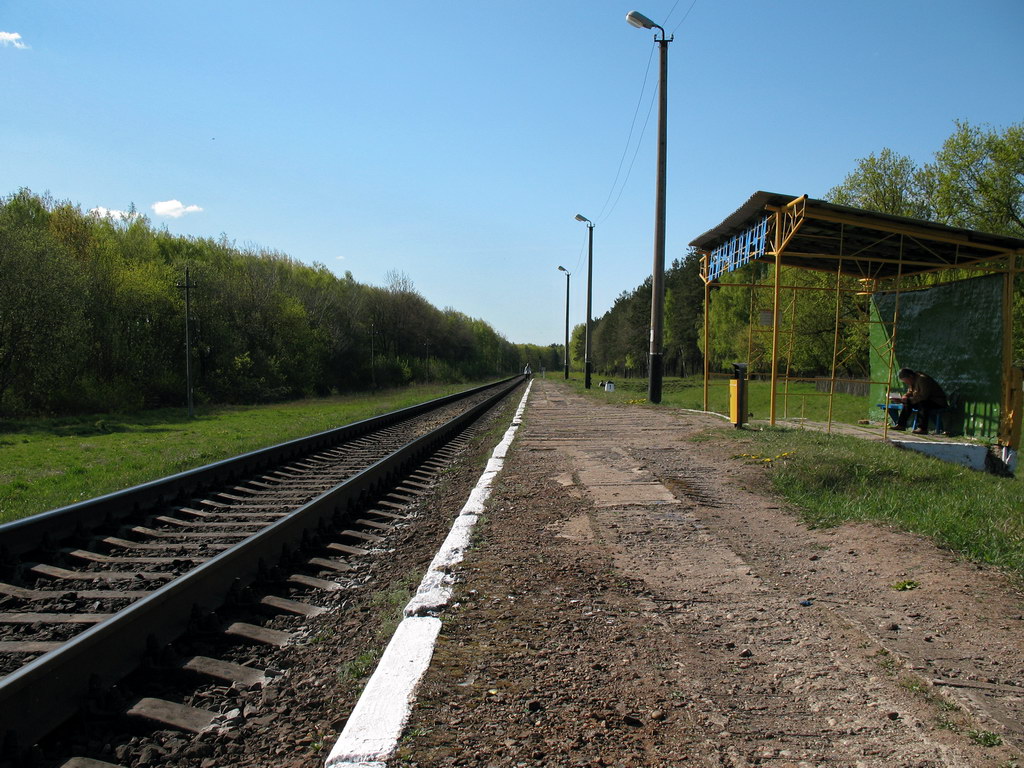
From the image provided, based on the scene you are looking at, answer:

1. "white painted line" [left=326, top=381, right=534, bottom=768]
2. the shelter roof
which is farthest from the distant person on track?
"white painted line" [left=326, top=381, right=534, bottom=768]

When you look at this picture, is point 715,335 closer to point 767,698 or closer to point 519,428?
point 519,428

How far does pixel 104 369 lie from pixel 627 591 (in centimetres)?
→ 3846

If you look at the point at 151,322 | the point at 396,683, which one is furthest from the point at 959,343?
the point at 151,322

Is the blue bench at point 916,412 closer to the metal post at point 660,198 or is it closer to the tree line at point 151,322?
the metal post at point 660,198

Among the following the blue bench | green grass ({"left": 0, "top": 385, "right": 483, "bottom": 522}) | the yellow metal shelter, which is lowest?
green grass ({"left": 0, "top": 385, "right": 483, "bottom": 522})

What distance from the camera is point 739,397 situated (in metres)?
12.6

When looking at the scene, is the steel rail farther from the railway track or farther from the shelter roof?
the shelter roof

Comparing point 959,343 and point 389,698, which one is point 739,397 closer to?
point 959,343

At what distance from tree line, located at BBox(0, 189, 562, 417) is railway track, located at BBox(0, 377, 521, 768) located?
975 inches

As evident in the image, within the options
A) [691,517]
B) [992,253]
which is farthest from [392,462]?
[992,253]

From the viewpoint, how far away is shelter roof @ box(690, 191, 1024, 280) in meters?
11.4

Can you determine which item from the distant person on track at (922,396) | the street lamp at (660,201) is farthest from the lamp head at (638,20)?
the distant person on track at (922,396)

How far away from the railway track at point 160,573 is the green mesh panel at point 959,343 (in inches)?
424

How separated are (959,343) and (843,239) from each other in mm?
3064
